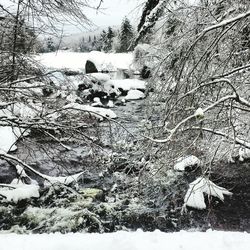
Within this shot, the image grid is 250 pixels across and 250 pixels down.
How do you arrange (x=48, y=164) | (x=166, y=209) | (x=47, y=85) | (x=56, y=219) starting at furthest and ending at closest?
(x=48, y=164)
(x=166, y=209)
(x=56, y=219)
(x=47, y=85)

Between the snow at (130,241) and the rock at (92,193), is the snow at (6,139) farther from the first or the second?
the snow at (130,241)

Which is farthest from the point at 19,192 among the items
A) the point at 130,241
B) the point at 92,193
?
the point at 130,241

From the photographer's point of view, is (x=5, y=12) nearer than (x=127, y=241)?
No

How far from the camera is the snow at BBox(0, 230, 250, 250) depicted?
3.82 meters

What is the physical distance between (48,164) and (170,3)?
7184 millimetres

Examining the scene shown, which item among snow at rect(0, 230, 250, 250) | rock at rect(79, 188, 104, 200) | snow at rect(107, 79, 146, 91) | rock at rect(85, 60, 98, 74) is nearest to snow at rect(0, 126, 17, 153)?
rock at rect(79, 188, 104, 200)

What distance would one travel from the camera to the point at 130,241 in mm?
3906

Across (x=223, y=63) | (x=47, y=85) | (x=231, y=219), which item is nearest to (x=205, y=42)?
(x=223, y=63)

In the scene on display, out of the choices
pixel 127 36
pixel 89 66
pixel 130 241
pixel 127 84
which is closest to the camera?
pixel 130 241

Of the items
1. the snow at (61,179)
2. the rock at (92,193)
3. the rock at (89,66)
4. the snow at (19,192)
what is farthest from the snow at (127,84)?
the snow at (19,192)

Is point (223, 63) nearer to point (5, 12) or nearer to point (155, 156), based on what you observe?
point (155, 156)

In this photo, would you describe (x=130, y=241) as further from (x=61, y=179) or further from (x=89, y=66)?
(x=89, y=66)

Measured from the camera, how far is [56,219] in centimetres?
782

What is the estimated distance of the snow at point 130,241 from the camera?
3.82 metres
